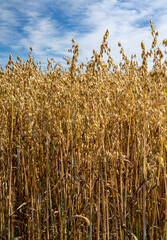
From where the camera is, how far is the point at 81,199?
195 cm

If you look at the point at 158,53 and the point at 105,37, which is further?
the point at 158,53

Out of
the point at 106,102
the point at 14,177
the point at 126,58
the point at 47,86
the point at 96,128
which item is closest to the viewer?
the point at 96,128

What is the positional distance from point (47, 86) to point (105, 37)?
904mm

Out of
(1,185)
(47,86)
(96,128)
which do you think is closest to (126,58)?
(47,86)

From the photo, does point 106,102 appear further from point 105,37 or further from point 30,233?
point 30,233

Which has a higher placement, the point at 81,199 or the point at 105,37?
the point at 105,37

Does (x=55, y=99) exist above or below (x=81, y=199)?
above

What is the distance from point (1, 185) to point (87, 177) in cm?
80

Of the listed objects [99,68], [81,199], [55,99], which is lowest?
[81,199]

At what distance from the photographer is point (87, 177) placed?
6.01 ft

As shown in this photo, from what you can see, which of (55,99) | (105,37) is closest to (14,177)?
(55,99)

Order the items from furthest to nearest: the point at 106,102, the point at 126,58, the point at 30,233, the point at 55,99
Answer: the point at 126,58
the point at 55,99
the point at 30,233
the point at 106,102

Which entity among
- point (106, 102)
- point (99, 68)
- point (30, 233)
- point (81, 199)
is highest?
point (99, 68)

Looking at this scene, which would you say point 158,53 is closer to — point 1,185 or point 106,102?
point 106,102
